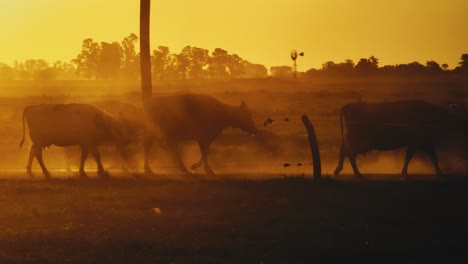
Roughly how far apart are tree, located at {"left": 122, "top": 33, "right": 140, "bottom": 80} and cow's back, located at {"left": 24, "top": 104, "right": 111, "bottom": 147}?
130148 mm

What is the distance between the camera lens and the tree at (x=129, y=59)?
150000 millimetres

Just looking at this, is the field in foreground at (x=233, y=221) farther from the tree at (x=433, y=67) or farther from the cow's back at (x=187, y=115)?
the tree at (x=433, y=67)

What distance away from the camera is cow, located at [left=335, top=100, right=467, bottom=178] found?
16.8 metres

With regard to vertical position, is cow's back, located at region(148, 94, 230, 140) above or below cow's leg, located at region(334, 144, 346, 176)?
above

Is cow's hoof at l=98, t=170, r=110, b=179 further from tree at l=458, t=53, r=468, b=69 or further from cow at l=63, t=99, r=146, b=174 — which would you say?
tree at l=458, t=53, r=468, b=69

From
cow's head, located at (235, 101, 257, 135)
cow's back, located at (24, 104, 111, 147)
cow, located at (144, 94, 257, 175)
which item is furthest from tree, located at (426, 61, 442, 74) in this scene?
cow's back, located at (24, 104, 111, 147)

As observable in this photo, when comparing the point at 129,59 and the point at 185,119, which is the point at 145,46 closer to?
the point at 185,119

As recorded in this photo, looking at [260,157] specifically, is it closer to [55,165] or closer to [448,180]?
[55,165]

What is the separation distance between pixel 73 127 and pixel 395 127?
7487mm

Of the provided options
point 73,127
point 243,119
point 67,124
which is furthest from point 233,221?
point 243,119

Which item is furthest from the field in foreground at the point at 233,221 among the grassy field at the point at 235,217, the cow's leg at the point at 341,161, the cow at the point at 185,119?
the cow at the point at 185,119

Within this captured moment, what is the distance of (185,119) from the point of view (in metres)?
18.8

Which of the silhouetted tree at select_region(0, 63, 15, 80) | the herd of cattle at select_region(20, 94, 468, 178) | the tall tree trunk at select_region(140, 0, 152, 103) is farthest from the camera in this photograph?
the silhouetted tree at select_region(0, 63, 15, 80)

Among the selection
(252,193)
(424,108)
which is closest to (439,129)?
(424,108)
